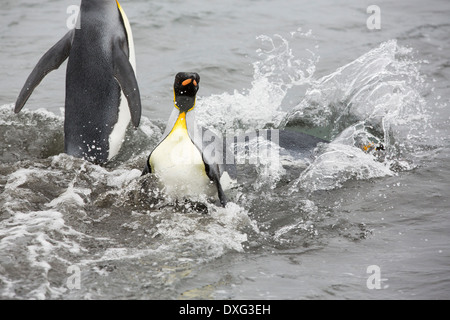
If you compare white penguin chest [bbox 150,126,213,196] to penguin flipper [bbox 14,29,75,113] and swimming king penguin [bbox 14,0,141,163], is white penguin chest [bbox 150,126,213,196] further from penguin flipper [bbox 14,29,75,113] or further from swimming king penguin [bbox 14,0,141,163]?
penguin flipper [bbox 14,29,75,113]

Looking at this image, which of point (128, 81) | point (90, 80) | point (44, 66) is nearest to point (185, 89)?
point (128, 81)

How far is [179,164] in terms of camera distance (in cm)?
334

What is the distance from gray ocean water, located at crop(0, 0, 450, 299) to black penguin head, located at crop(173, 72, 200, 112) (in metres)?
0.50

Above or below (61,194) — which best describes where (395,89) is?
above

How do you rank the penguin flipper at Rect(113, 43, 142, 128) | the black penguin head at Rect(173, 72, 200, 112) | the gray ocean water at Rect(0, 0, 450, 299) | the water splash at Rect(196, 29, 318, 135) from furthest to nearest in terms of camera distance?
the water splash at Rect(196, 29, 318, 135) < the penguin flipper at Rect(113, 43, 142, 128) < the black penguin head at Rect(173, 72, 200, 112) < the gray ocean water at Rect(0, 0, 450, 299)

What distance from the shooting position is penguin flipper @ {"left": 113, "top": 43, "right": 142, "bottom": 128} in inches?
154

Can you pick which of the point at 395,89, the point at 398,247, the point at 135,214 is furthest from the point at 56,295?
the point at 395,89

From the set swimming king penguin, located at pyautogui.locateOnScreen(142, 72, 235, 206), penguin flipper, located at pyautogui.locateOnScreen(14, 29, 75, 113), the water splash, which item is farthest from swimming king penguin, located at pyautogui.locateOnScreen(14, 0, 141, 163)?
the water splash

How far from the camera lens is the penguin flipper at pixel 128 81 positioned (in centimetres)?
390

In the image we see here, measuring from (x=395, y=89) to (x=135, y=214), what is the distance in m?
3.09

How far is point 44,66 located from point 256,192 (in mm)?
1723

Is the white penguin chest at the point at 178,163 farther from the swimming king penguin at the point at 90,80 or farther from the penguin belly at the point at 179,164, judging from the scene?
the swimming king penguin at the point at 90,80

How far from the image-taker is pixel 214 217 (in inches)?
127
